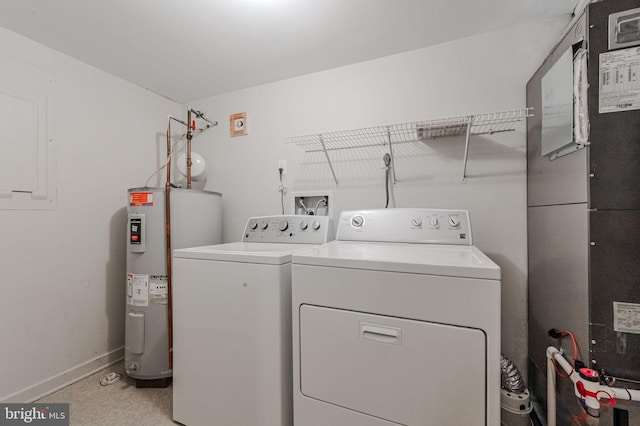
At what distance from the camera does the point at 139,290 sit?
70.2 inches

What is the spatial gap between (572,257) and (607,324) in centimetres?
26

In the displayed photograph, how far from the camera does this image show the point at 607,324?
3.14 feet

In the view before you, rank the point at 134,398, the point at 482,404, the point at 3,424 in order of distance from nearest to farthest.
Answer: the point at 482,404, the point at 3,424, the point at 134,398

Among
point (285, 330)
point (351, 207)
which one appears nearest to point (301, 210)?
point (351, 207)

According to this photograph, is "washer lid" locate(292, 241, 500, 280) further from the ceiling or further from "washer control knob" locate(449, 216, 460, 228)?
the ceiling

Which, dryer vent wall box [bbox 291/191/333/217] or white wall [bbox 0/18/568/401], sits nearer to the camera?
white wall [bbox 0/18/568/401]

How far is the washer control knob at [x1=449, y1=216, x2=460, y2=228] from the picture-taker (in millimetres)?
1446

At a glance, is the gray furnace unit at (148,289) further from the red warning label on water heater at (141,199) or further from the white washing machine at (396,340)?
the white washing machine at (396,340)

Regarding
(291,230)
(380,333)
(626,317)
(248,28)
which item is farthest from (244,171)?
(626,317)

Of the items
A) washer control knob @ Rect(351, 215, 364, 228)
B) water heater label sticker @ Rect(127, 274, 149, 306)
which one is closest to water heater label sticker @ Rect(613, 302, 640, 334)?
washer control knob @ Rect(351, 215, 364, 228)

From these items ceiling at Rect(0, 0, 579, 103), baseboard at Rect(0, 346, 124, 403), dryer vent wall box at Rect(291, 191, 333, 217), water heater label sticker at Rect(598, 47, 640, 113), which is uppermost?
ceiling at Rect(0, 0, 579, 103)

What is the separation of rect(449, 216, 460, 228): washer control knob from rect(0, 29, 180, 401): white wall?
97.0 inches

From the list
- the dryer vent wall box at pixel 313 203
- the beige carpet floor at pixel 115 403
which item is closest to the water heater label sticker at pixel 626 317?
the dryer vent wall box at pixel 313 203

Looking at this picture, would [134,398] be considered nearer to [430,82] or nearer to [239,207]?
[239,207]
